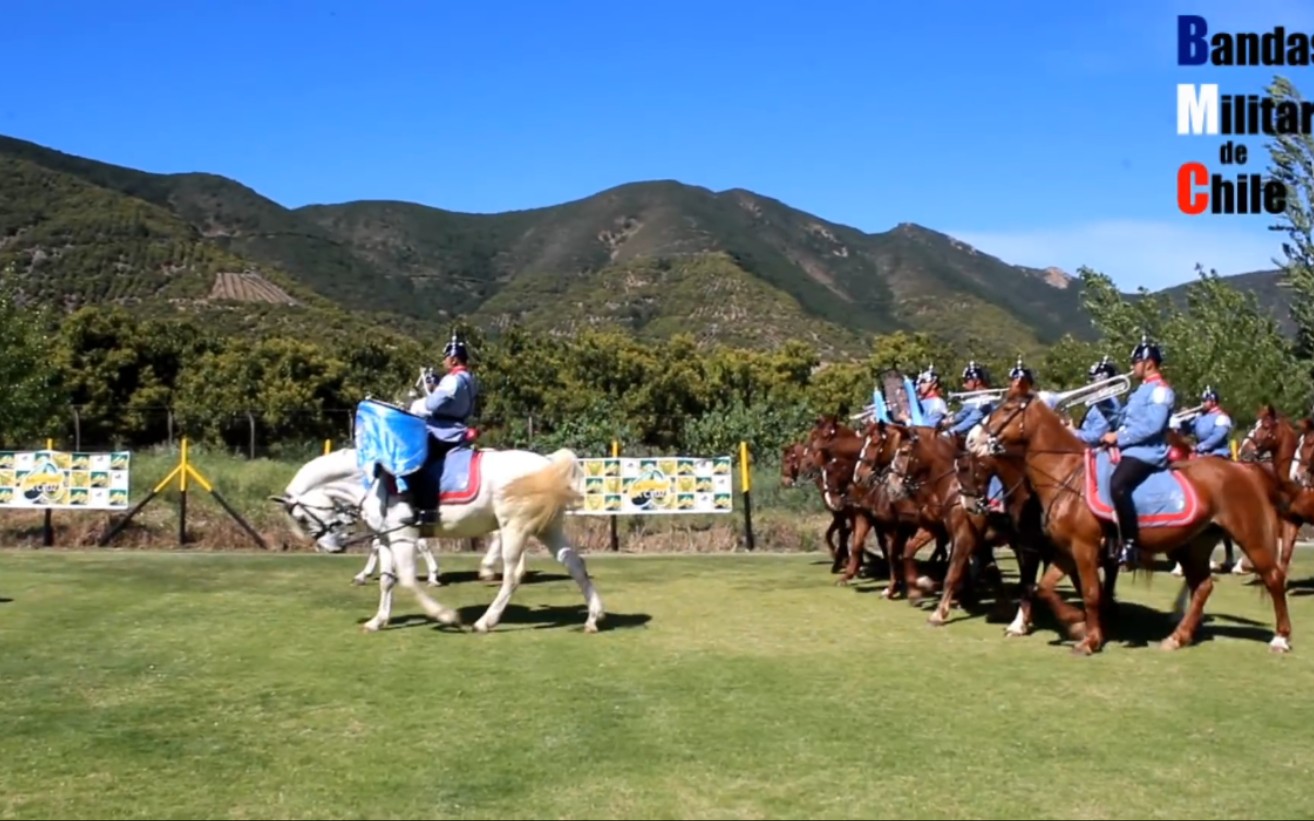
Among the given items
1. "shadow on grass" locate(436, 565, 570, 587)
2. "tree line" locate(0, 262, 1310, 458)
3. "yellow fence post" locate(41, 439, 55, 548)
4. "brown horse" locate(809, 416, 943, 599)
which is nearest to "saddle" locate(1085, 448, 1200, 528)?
"brown horse" locate(809, 416, 943, 599)

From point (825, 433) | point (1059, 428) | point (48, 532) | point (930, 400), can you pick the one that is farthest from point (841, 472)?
point (48, 532)

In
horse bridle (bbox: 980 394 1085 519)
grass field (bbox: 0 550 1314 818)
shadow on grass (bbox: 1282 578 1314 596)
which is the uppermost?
horse bridle (bbox: 980 394 1085 519)

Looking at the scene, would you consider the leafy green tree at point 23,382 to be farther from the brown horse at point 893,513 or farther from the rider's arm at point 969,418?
the rider's arm at point 969,418

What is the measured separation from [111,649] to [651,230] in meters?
142

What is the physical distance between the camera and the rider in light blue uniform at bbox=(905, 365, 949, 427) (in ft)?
47.7

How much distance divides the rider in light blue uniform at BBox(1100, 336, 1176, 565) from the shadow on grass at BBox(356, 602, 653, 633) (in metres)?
4.34

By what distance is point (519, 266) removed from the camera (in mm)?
150000

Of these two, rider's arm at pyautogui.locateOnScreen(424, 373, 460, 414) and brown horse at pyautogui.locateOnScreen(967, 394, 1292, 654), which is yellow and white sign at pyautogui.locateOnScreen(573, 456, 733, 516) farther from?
brown horse at pyautogui.locateOnScreen(967, 394, 1292, 654)

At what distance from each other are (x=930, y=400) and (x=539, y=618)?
230 inches

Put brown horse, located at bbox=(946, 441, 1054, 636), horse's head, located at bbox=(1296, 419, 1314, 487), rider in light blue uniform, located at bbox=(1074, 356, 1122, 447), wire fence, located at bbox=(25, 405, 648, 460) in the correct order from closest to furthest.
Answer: brown horse, located at bbox=(946, 441, 1054, 636)
rider in light blue uniform, located at bbox=(1074, 356, 1122, 447)
horse's head, located at bbox=(1296, 419, 1314, 487)
wire fence, located at bbox=(25, 405, 648, 460)

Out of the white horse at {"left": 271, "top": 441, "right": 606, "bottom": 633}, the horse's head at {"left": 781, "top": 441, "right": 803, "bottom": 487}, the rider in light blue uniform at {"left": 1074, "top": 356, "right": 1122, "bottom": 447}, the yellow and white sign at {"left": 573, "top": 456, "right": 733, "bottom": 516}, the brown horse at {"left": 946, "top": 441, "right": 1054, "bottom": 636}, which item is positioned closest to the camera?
the brown horse at {"left": 946, "top": 441, "right": 1054, "bottom": 636}

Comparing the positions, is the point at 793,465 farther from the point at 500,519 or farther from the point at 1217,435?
the point at 500,519

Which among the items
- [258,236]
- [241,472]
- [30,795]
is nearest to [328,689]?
[30,795]

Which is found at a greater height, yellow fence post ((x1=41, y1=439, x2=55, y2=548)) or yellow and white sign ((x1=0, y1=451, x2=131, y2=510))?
yellow and white sign ((x1=0, y1=451, x2=131, y2=510))
